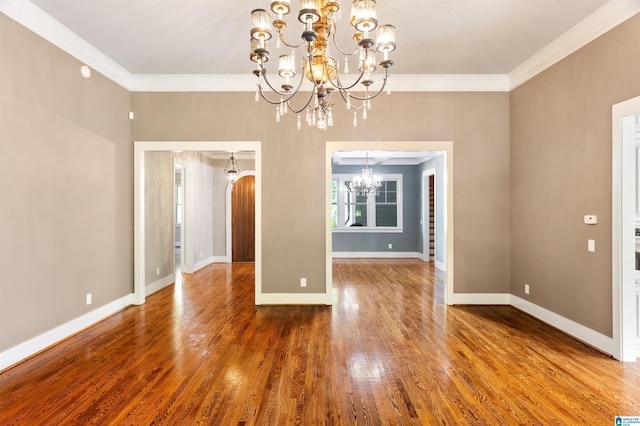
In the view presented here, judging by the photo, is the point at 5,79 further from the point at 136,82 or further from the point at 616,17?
the point at 616,17

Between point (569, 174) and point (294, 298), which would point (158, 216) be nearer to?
point (294, 298)

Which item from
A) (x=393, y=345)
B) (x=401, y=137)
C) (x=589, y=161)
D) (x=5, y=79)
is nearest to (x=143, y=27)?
(x=5, y=79)

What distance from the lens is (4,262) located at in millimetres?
2930

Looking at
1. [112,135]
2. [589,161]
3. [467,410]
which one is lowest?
[467,410]

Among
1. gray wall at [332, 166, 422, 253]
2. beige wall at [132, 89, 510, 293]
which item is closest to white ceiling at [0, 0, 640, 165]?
beige wall at [132, 89, 510, 293]

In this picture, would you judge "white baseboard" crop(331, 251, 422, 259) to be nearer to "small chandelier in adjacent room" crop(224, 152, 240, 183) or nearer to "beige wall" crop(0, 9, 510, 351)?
"small chandelier in adjacent room" crop(224, 152, 240, 183)

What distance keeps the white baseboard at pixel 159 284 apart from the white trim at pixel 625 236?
5807 millimetres

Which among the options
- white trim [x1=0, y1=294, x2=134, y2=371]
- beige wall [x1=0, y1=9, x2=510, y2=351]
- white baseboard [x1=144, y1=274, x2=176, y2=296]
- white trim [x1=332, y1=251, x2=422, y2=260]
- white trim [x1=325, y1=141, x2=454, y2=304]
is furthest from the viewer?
white trim [x1=332, y1=251, x2=422, y2=260]

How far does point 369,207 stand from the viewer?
395 inches

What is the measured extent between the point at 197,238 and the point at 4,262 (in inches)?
194

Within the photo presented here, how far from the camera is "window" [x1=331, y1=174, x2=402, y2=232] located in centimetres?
1000

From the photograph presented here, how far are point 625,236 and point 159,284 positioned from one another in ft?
20.2

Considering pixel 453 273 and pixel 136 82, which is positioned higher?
pixel 136 82

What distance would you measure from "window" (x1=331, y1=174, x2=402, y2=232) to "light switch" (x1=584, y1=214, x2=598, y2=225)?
6.52 m
